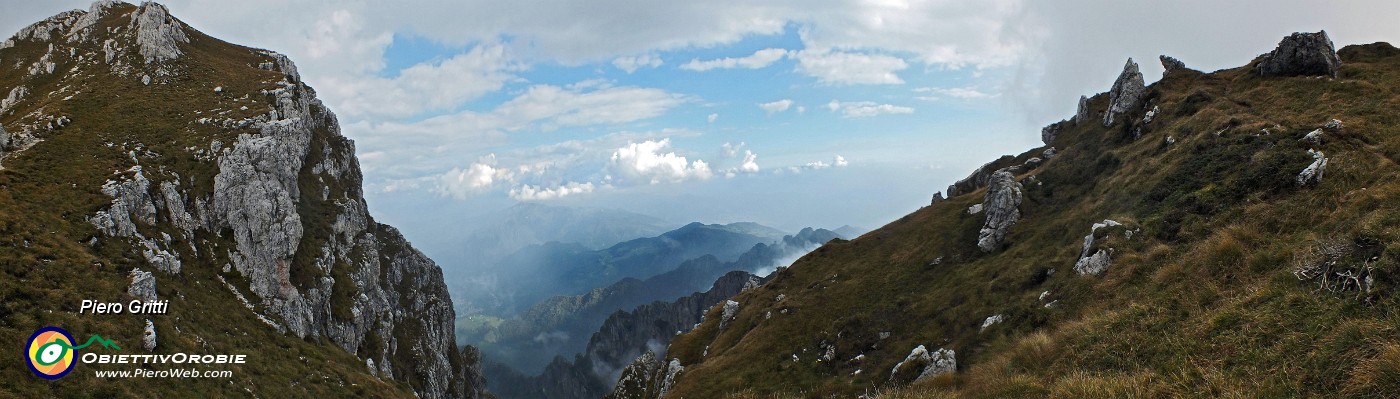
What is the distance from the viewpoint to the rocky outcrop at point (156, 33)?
8902 cm

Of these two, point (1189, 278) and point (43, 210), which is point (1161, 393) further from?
point (43, 210)

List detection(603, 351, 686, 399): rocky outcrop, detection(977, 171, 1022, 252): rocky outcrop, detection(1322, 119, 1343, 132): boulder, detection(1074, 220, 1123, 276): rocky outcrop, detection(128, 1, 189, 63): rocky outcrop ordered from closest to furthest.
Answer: detection(1322, 119, 1343, 132): boulder
detection(1074, 220, 1123, 276): rocky outcrop
detection(977, 171, 1022, 252): rocky outcrop
detection(603, 351, 686, 399): rocky outcrop
detection(128, 1, 189, 63): rocky outcrop

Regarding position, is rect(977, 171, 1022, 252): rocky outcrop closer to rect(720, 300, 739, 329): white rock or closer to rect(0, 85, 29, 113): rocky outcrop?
rect(720, 300, 739, 329): white rock

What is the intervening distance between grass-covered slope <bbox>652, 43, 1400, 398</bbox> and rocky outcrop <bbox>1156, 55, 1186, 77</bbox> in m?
3.61

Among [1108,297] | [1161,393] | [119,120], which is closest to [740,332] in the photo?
[1108,297]

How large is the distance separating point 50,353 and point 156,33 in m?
96.6

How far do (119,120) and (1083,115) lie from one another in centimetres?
15123

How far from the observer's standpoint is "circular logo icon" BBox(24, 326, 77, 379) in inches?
1100

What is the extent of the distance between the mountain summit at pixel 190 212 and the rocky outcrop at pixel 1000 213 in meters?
73.4

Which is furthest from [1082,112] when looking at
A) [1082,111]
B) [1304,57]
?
[1304,57]

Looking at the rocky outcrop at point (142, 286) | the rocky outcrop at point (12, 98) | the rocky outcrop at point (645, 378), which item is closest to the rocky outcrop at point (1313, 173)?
the rocky outcrop at point (645, 378)

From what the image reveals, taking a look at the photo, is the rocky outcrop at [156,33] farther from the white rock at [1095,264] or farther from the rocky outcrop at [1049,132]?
the rocky outcrop at [1049,132]

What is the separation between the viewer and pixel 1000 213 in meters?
66.9

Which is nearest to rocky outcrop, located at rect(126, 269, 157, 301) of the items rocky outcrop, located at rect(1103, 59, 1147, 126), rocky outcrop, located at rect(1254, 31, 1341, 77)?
rocky outcrop, located at rect(1254, 31, 1341, 77)
